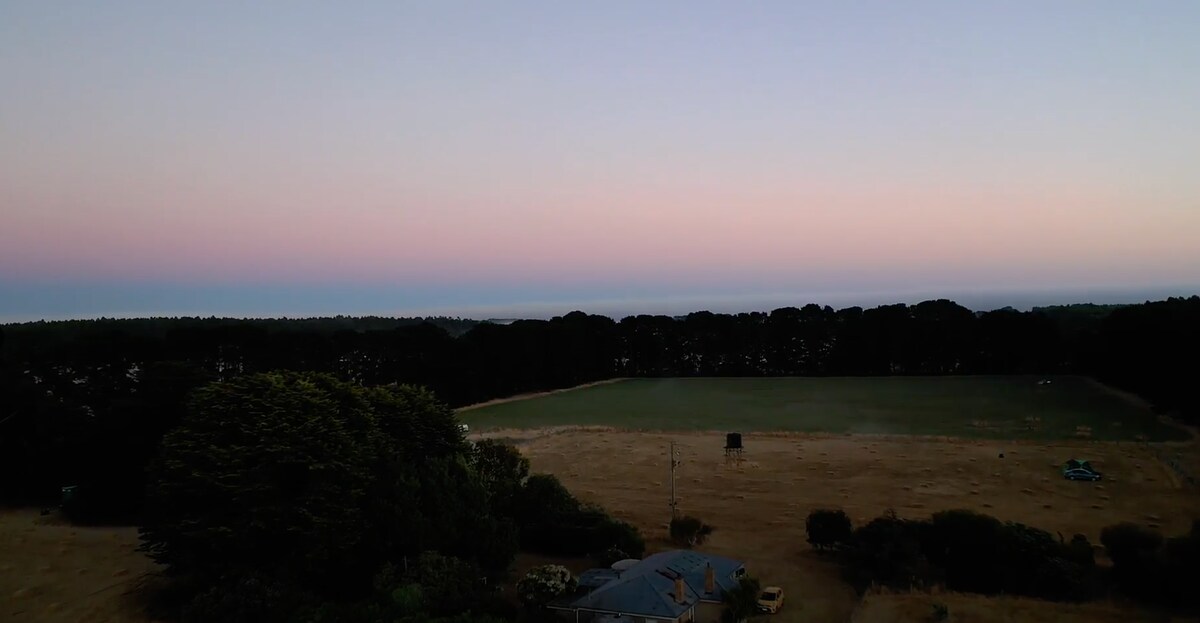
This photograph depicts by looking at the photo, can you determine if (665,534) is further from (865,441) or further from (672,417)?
(672,417)

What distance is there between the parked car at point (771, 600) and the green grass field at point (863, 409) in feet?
79.6

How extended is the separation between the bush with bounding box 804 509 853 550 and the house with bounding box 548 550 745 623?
13.5 ft

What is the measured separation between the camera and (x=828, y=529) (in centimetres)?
1992

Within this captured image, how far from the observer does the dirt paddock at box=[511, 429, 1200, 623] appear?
20.6m

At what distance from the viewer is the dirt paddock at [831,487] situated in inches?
810

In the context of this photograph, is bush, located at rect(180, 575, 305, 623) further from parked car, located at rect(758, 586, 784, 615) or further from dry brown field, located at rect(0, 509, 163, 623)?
parked car, located at rect(758, 586, 784, 615)

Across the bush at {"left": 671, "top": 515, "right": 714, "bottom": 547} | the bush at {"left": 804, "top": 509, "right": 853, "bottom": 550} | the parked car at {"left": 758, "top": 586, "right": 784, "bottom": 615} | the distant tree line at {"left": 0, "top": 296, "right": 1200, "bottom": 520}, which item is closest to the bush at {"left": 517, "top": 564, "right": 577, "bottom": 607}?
the parked car at {"left": 758, "top": 586, "right": 784, "bottom": 615}

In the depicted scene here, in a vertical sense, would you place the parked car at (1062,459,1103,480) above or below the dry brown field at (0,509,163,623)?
above

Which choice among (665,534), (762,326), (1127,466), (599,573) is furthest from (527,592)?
(762,326)

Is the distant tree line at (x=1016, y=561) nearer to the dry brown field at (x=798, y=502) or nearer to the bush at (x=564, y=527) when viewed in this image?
the dry brown field at (x=798, y=502)

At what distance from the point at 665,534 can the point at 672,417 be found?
24148mm

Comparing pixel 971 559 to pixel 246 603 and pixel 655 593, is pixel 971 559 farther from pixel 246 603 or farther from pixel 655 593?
pixel 246 603

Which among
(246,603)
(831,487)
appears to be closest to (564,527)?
(246,603)

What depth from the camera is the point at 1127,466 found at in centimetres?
2850
